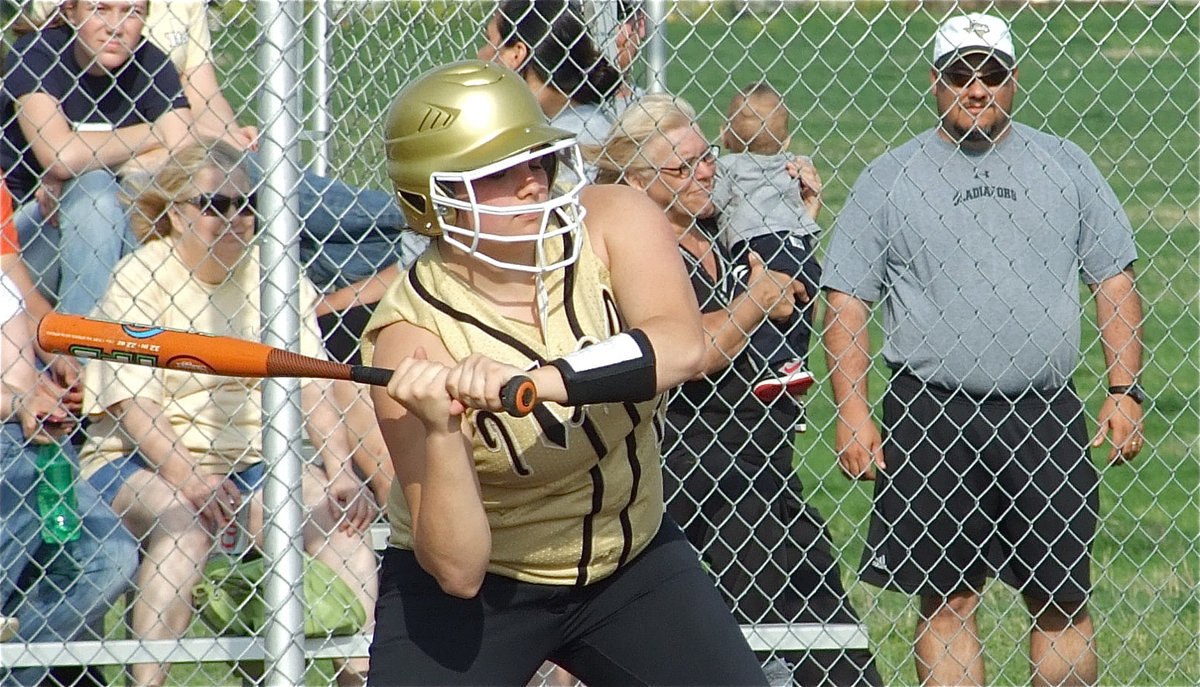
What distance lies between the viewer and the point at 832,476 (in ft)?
23.2

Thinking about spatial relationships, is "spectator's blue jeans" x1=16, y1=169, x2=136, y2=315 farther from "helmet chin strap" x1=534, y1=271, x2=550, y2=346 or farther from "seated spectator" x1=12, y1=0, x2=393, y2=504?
"helmet chin strap" x1=534, y1=271, x2=550, y2=346

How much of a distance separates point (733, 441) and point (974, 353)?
747 mm

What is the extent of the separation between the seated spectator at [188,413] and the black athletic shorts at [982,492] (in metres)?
1.58

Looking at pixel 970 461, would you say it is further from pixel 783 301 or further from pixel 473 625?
pixel 473 625

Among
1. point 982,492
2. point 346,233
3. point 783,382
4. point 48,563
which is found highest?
point 346,233

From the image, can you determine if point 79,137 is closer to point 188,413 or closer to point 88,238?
point 88,238

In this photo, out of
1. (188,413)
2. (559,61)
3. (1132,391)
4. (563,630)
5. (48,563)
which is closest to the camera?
(563,630)

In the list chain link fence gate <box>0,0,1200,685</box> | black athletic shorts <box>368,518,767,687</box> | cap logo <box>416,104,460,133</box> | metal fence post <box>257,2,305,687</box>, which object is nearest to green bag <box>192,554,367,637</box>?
chain link fence gate <box>0,0,1200,685</box>

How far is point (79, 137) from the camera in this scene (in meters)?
4.24

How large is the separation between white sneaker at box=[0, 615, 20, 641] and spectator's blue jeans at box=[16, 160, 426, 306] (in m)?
0.88

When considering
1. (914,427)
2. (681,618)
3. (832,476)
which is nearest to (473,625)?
(681,618)

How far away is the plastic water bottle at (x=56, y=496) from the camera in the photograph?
4004mm

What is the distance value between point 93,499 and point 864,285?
7.54 ft

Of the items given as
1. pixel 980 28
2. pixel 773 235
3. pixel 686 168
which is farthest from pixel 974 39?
pixel 686 168
